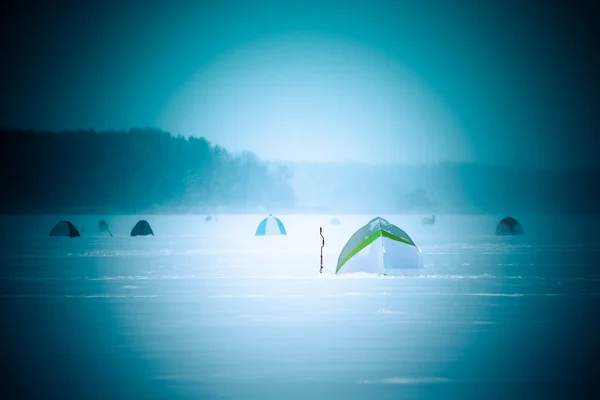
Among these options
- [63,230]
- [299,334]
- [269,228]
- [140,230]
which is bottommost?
[299,334]

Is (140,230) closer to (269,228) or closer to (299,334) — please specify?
(269,228)

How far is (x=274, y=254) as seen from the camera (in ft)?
94.2

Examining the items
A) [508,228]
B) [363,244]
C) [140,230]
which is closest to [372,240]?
[363,244]

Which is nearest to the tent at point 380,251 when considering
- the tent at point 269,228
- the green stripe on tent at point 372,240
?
the green stripe on tent at point 372,240

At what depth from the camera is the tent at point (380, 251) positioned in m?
17.7

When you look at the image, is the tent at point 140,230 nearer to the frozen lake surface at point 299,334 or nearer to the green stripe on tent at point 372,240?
the frozen lake surface at point 299,334

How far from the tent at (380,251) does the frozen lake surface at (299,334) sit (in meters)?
0.48

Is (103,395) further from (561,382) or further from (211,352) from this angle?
(561,382)

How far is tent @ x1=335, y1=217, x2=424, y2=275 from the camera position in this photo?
58.2 ft

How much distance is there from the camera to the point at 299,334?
34.4 feet

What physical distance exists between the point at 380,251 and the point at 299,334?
7.90 m

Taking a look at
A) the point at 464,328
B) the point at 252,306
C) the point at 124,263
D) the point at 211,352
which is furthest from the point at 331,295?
the point at 124,263

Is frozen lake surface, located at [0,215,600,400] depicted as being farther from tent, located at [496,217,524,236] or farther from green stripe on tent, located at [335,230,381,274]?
tent, located at [496,217,524,236]

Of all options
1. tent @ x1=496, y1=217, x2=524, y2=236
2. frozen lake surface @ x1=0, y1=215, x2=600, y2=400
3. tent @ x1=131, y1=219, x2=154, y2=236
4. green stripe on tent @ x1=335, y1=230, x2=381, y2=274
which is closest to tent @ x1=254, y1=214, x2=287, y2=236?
tent @ x1=131, y1=219, x2=154, y2=236
